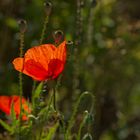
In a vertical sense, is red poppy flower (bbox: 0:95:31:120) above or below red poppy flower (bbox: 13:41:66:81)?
below

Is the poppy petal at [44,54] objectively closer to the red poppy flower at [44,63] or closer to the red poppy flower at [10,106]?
the red poppy flower at [44,63]

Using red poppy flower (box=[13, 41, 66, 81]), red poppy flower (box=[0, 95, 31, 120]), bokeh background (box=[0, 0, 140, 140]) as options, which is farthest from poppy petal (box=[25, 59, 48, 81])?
bokeh background (box=[0, 0, 140, 140])

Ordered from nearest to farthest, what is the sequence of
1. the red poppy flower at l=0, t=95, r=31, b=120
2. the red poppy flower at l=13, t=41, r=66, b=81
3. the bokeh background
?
the red poppy flower at l=13, t=41, r=66, b=81, the red poppy flower at l=0, t=95, r=31, b=120, the bokeh background

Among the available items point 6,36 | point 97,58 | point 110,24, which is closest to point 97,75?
point 97,58

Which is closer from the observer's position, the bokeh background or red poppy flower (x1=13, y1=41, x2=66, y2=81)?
red poppy flower (x1=13, y1=41, x2=66, y2=81)

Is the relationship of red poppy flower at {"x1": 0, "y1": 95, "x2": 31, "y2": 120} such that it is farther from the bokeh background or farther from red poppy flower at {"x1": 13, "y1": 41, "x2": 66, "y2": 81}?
the bokeh background

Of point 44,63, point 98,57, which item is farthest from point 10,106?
point 98,57

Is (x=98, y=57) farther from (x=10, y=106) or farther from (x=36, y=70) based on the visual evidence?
(x=36, y=70)

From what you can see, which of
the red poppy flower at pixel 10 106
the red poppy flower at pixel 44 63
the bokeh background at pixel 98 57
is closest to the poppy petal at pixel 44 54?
the red poppy flower at pixel 44 63

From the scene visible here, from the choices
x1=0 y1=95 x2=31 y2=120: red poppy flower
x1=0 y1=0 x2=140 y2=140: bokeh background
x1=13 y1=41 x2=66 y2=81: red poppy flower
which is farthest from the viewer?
x1=0 y1=0 x2=140 y2=140: bokeh background
